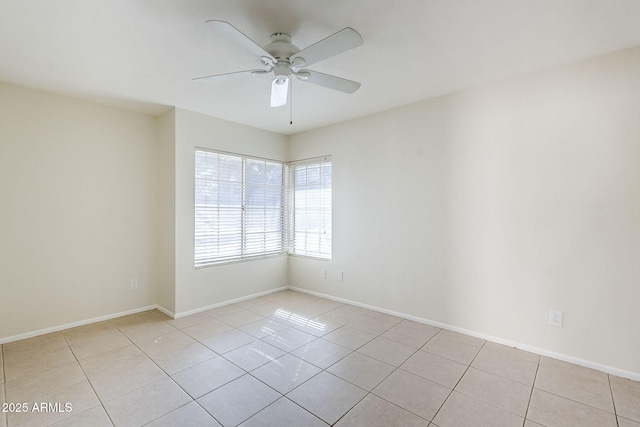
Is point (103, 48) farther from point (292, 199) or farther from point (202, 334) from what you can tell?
point (292, 199)

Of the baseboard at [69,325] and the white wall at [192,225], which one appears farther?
the white wall at [192,225]

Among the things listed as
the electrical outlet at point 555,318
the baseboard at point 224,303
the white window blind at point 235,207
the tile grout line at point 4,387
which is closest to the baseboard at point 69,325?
the tile grout line at point 4,387

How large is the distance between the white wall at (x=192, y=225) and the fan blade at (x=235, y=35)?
2.13 meters

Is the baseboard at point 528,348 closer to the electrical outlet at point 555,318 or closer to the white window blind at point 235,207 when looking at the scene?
the electrical outlet at point 555,318

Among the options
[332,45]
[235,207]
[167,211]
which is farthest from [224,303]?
[332,45]

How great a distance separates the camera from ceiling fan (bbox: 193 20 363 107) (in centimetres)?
165

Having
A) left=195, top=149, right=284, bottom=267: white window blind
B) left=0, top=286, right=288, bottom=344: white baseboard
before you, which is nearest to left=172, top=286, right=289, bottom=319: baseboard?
left=0, top=286, right=288, bottom=344: white baseboard

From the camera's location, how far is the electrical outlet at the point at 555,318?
2.54 m

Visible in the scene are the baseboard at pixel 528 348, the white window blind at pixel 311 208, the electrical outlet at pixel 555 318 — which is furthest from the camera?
the white window blind at pixel 311 208

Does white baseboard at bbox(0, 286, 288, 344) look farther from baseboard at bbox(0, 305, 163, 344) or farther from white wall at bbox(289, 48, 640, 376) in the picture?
white wall at bbox(289, 48, 640, 376)

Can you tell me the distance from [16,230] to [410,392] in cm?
391

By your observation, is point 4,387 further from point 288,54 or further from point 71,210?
point 288,54

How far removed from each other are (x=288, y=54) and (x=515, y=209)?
7.96 feet

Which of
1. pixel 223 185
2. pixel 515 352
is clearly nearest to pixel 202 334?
pixel 223 185
